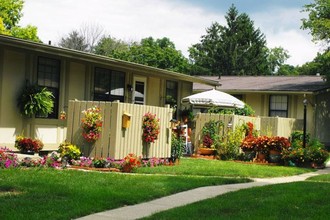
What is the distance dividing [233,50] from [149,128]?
154 feet

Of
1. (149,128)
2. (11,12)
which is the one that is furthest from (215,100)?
(11,12)

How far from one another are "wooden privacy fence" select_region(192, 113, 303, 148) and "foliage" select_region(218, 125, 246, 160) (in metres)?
0.34

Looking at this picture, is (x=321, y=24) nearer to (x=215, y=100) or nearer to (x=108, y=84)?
(x=215, y=100)

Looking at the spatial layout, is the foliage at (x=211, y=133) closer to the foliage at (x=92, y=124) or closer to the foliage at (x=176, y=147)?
the foliage at (x=176, y=147)

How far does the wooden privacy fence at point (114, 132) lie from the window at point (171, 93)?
282 inches

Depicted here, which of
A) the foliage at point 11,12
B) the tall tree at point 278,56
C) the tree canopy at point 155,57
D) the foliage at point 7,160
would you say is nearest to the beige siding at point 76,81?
the foliage at point 7,160

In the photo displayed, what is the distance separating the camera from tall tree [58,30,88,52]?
194 ft

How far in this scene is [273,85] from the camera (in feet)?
89.1

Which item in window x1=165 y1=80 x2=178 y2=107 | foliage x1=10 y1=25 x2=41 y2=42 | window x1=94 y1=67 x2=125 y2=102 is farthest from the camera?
foliage x1=10 y1=25 x2=41 y2=42

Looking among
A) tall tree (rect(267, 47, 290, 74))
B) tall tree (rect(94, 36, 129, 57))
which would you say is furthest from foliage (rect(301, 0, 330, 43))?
tall tree (rect(267, 47, 290, 74))

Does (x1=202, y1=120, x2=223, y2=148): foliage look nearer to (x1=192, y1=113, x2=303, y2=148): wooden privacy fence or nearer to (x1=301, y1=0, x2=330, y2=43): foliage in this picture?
(x1=192, y1=113, x2=303, y2=148): wooden privacy fence

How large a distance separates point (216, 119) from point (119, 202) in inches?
437

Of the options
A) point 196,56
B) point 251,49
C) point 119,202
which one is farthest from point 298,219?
point 196,56

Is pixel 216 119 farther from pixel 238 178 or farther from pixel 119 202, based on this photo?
pixel 119 202
